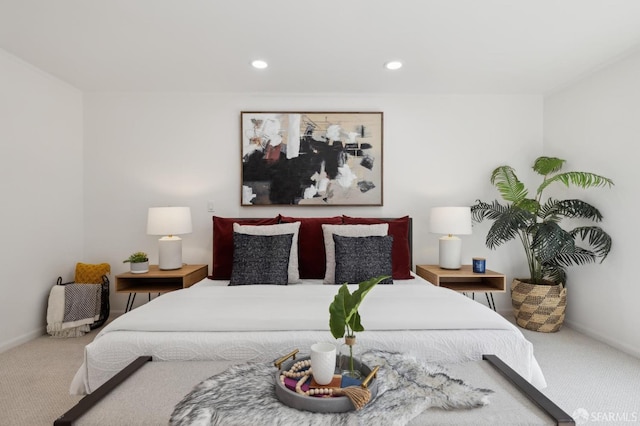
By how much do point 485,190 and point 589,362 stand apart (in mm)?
1845

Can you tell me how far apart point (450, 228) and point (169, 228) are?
2671 mm

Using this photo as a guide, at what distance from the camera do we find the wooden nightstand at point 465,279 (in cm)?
317

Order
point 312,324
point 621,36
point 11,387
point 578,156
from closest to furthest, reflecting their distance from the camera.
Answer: point 312,324, point 11,387, point 621,36, point 578,156

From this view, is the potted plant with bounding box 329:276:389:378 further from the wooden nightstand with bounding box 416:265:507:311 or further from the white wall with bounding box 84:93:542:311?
the white wall with bounding box 84:93:542:311

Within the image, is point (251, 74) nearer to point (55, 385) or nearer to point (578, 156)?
point (55, 385)

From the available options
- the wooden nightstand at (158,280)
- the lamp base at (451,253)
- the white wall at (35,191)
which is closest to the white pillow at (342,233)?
the lamp base at (451,253)

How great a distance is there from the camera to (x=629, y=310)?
288 centimetres

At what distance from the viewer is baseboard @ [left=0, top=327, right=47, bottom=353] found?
9.42ft

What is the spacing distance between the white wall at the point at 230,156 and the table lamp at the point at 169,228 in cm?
43

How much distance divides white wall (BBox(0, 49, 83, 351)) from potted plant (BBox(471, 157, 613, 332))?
4.23m

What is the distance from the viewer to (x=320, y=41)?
8.66 ft

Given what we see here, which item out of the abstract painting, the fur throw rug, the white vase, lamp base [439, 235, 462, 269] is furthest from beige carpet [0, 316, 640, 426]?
the abstract painting

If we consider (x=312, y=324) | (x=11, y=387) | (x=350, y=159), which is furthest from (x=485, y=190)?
(x=11, y=387)

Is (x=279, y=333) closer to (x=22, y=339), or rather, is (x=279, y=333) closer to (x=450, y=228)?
(x=450, y=228)
